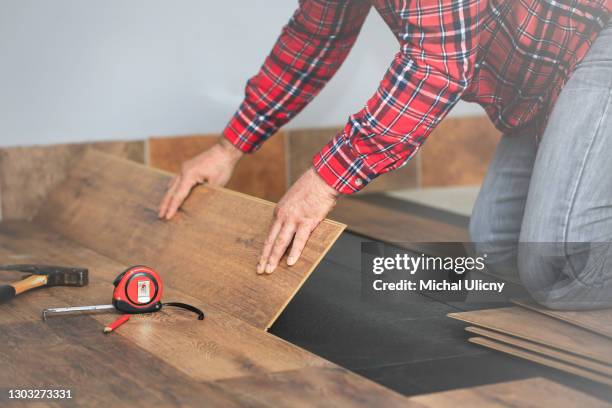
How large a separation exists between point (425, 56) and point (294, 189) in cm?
42

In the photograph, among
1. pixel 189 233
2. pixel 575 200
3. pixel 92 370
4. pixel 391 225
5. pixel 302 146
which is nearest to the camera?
pixel 92 370

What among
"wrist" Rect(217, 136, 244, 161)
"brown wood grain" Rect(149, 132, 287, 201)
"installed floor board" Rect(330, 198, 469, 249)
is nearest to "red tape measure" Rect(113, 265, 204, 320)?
"wrist" Rect(217, 136, 244, 161)

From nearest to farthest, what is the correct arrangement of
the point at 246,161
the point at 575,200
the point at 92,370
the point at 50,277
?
the point at 92,370 → the point at 575,200 → the point at 50,277 → the point at 246,161

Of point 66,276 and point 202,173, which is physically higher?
point 202,173

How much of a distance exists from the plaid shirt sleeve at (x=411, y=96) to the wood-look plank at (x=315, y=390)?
0.51 m

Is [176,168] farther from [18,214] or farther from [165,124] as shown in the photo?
[18,214]

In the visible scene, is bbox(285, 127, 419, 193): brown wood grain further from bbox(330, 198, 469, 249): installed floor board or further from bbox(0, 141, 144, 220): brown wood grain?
bbox(0, 141, 144, 220): brown wood grain

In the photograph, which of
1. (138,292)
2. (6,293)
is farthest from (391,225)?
(6,293)

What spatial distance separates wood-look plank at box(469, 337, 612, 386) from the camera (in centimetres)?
175

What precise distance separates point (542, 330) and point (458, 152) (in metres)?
2.18

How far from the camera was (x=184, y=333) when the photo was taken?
6.54ft

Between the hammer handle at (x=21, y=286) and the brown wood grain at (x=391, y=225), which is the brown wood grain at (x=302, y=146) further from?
the hammer handle at (x=21, y=286)

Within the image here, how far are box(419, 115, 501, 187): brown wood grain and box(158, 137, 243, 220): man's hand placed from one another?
63.2 inches

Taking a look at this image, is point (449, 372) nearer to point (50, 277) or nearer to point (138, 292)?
point (138, 292)
